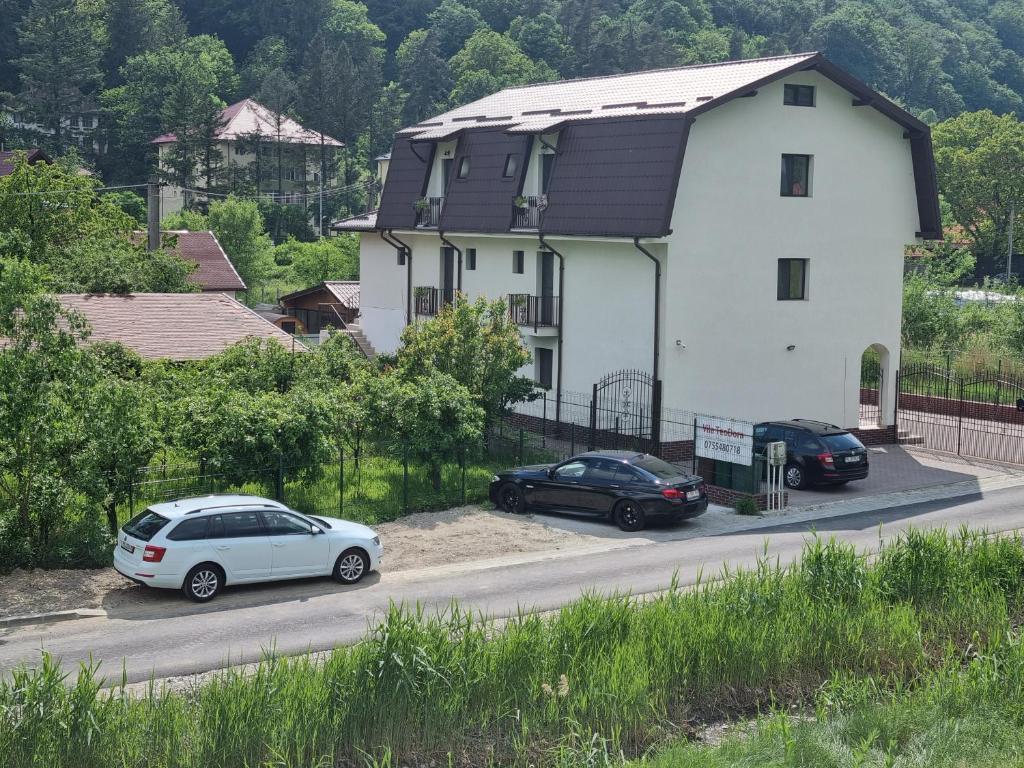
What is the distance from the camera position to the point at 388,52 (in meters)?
146

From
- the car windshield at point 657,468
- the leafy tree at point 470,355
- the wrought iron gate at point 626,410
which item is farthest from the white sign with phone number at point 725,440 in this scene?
the leafy tree at point 470,355

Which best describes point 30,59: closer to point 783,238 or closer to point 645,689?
point 783,238

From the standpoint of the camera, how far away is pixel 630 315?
31.5m

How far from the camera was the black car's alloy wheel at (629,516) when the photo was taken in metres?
24.2

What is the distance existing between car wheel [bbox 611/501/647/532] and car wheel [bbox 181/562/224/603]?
27.2 feet

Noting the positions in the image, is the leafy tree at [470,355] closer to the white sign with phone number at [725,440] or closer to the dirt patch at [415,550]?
the dirt patch at [415,550]

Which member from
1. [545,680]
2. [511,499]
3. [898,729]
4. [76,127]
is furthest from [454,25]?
[898,729]

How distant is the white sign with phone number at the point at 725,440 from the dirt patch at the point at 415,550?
13.5 ft

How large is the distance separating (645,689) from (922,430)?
24390 millimetres

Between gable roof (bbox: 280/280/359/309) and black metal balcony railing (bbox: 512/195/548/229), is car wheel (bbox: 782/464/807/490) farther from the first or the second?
gable roof (bbox: 280/280/359/309)

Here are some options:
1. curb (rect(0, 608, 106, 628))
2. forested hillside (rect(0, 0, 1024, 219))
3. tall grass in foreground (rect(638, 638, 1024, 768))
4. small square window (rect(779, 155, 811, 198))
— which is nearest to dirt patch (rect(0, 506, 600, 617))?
curb (rect(0, 608, 106, 628))

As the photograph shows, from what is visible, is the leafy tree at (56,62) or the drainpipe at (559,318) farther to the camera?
the leafy tree at (56,62)

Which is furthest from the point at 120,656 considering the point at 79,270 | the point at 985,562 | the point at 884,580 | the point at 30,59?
the point at 30,59

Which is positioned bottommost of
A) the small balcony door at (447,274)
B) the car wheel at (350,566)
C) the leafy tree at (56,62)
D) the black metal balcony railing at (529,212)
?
the car wheel at (350,566)
